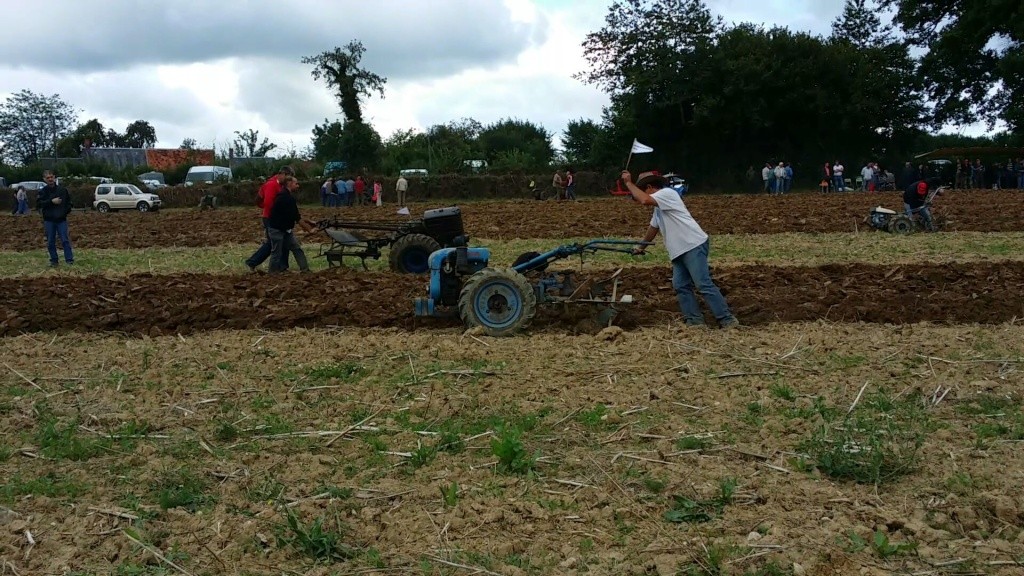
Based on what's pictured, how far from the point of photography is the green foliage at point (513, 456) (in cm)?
554

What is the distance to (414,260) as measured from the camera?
46.5 ft

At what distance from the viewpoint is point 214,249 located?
2017 centimetres

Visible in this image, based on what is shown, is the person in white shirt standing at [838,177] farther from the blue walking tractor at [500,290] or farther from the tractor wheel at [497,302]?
the tractor wheel at [497,302]

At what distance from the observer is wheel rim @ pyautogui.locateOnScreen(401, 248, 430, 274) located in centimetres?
1411

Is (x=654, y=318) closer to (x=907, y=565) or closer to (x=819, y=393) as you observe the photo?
(x=819, y=393)

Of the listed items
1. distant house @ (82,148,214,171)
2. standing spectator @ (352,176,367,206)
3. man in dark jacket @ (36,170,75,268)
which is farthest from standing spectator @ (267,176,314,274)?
distant house @ (82,148,214,171)

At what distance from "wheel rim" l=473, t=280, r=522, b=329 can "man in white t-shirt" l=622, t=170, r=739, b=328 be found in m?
1.29

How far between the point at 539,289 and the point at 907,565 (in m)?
5.55

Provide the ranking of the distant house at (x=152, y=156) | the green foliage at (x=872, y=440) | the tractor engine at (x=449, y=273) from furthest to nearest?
the distant house at (x=152, y=156) < the tractor engine at (x=449, y=273) < the green foliage at (x=872, y=440)

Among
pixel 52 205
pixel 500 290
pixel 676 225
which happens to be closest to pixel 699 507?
pixel 500 290

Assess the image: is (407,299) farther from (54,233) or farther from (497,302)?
(54,233)

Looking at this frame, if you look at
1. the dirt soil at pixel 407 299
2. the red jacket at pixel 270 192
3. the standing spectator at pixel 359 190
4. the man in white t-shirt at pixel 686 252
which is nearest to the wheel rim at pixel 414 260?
the dirt soil at pixel 407 299

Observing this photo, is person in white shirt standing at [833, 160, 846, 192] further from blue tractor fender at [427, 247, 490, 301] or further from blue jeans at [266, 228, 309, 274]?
blue tractor fender at [427, 247, 490, 301]

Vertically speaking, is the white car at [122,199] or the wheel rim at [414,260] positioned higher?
the white car at [122,199]
